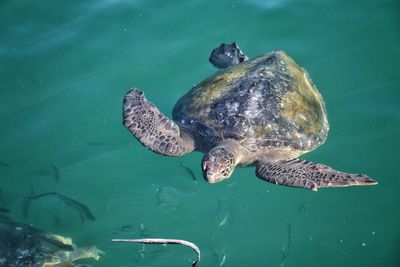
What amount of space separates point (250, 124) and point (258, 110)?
0.21 meters

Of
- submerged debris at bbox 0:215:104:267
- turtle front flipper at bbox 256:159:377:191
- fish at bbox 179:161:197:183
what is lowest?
submerged debris at bbox 0:215:104:267

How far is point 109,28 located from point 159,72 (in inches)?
62.5

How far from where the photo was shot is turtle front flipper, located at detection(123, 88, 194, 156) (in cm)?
487

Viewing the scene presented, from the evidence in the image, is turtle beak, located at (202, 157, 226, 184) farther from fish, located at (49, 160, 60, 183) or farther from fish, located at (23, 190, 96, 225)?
fish, located at (49, 160, 60, 183)

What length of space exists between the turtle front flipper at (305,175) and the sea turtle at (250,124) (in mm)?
11

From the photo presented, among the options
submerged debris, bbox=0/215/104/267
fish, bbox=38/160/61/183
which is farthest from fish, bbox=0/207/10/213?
fish, bbox=38/160/61/183

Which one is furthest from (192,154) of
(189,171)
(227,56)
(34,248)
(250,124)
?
(34,248)

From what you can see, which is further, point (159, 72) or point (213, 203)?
point (159, 72)

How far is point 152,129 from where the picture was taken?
16.4 ft

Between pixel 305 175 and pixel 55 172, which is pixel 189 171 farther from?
pixel 55 172

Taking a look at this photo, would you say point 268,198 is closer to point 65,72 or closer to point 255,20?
point 255,20

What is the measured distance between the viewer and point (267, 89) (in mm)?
4664

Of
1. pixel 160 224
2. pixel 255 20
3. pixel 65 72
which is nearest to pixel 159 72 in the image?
pixel 65 72

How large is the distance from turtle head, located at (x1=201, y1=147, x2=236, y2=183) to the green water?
1.06 m
